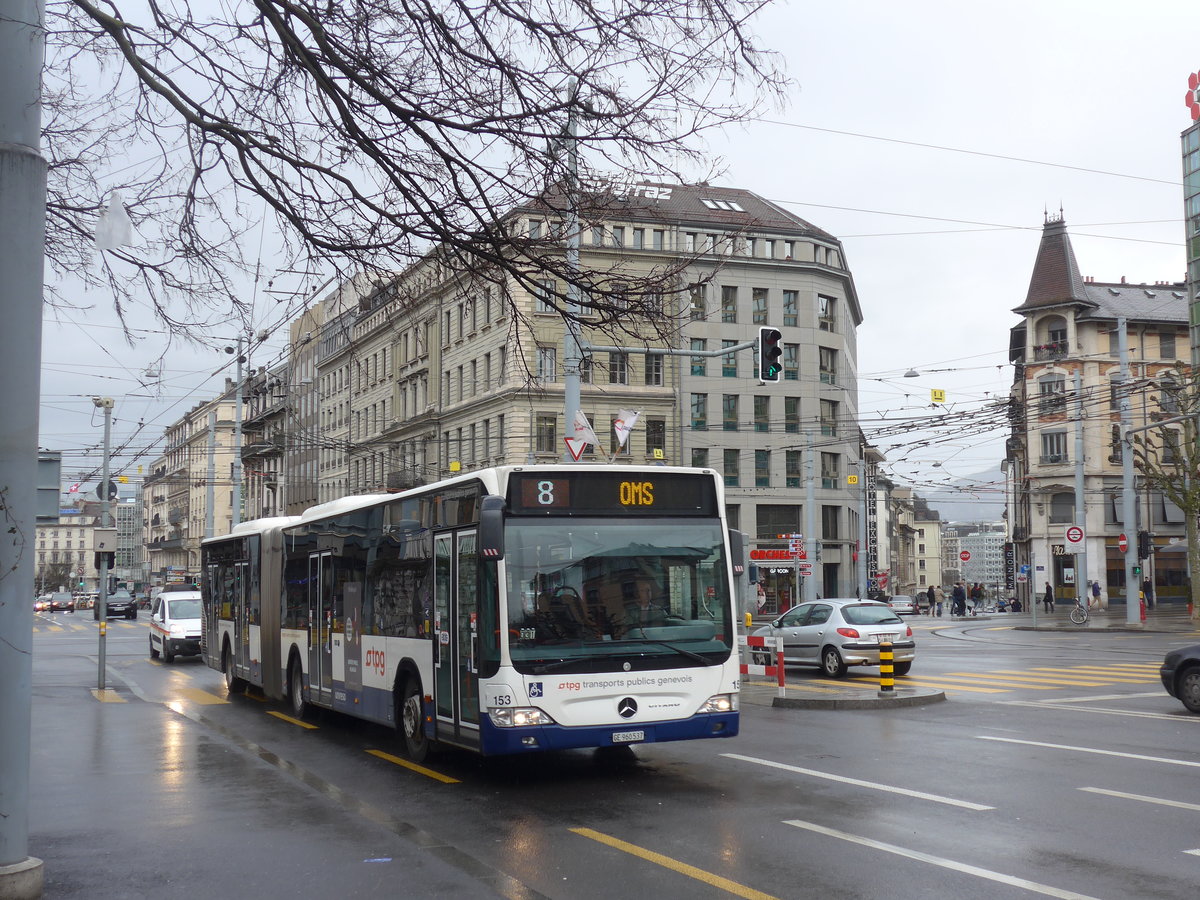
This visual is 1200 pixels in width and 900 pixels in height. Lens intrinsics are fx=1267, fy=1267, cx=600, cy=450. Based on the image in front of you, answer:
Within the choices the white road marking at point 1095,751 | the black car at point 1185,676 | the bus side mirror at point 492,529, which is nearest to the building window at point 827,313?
the black car at point 1185,676

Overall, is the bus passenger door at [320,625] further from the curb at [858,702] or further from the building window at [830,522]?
the building window at [830,522]

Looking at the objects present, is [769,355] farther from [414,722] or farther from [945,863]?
[945,863]

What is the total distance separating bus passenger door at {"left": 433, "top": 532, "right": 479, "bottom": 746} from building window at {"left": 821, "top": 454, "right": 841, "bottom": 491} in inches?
2254

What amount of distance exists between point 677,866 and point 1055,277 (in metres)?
73.7

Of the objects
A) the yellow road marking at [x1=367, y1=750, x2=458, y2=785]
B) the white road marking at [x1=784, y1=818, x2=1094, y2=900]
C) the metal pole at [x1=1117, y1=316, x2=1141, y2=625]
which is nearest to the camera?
the white road marking at [x1=784, y1=818, x2=1094, y2=900]

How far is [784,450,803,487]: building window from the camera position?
2643 inches

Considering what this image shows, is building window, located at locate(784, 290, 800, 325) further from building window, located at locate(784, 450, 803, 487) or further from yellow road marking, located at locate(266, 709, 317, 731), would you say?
yellow road marking, located at locate(266, 709, 317, 731)

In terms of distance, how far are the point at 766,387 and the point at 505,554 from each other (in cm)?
5714

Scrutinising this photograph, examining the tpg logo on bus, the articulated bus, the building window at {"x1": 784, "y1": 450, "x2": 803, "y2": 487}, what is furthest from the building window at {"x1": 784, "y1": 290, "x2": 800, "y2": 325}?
the articulated bus

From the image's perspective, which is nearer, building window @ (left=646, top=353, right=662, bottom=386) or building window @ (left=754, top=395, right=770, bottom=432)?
building window @ (left=646, top=353, right=662, bottom=386)

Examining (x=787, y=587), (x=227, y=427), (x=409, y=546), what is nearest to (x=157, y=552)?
(x=227, y=427)

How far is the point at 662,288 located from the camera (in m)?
8.20

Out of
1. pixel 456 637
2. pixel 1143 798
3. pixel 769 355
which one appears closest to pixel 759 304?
pixel 769 355

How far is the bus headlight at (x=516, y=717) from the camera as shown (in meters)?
10.7
